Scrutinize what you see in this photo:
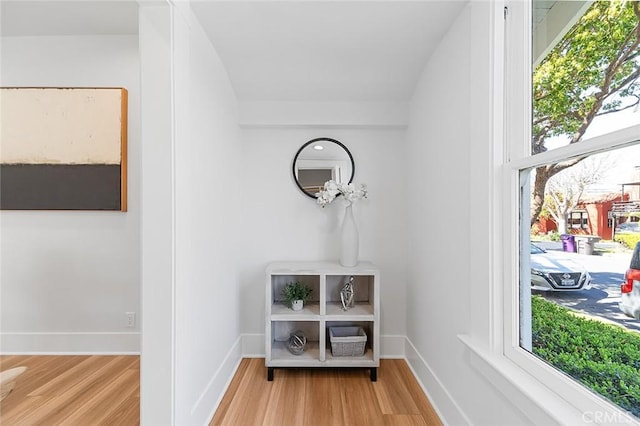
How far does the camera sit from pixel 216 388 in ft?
7.05

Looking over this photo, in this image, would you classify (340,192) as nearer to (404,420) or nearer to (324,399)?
(324,399)

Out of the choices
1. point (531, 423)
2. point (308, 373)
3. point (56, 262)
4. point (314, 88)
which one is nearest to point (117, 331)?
point (56, 262)

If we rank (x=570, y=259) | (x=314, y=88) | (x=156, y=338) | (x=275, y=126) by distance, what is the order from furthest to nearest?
(x=275, y=126) < (x=314, y=88) < (x=156, y=338) < (x=570, y=259)

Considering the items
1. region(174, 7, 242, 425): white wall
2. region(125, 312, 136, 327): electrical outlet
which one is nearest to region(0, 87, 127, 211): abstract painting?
region(125, 312, 136, 327): electrical outlet

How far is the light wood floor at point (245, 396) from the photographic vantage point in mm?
2002

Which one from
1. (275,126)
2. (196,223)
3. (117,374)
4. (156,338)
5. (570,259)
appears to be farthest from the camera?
(275,126)

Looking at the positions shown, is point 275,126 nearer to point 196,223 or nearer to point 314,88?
point 314,88

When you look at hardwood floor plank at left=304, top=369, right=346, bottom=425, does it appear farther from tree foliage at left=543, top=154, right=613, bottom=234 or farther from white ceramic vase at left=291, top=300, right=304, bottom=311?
tree foliage at left=543, top=154, right=613, bottom=234

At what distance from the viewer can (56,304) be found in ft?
9.17

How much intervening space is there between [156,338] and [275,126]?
1.90m

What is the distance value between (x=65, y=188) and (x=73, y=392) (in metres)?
1.48

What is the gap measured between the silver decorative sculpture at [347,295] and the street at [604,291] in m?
1.69

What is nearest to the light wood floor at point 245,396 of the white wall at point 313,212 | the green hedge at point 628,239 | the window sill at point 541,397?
the white wall at point 313,212

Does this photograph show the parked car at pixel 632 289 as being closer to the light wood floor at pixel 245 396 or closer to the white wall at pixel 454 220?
the white wall at pixel 454 220
